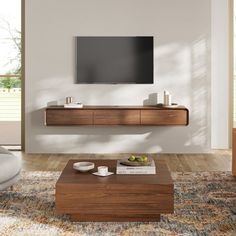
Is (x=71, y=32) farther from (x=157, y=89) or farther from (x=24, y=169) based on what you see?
(x=24, y=169)

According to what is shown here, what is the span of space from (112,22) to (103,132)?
148 cm

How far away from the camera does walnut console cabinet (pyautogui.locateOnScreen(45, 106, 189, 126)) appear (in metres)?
6.51

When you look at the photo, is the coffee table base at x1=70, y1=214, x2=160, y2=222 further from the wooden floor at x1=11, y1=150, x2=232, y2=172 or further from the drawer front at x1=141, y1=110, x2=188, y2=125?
the drawer front at x1=141, y1=110, x2=188, y2=125

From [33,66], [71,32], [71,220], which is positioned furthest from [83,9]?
[71,220]

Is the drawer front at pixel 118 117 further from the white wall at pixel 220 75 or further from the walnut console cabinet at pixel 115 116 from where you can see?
the white wall at pixel 220 75

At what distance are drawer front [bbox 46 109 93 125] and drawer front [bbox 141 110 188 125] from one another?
70cm

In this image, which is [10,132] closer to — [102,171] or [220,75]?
[220,75]

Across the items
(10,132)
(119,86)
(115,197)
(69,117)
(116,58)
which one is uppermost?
(116,58)

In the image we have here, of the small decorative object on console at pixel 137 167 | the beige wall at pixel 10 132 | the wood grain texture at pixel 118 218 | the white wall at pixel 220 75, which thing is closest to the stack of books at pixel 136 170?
the small decorative object on console at pixel 137 167

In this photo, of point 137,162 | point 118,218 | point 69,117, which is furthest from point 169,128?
point 118,218

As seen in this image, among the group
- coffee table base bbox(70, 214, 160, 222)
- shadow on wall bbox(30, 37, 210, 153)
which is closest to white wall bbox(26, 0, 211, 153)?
shadow on wall bbox(30, 37, 210, 153)

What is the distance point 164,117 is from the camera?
21.4 feet

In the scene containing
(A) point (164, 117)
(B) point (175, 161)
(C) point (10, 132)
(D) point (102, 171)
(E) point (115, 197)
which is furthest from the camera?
(C) point (10, 132)

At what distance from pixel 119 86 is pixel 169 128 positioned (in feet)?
2.89
